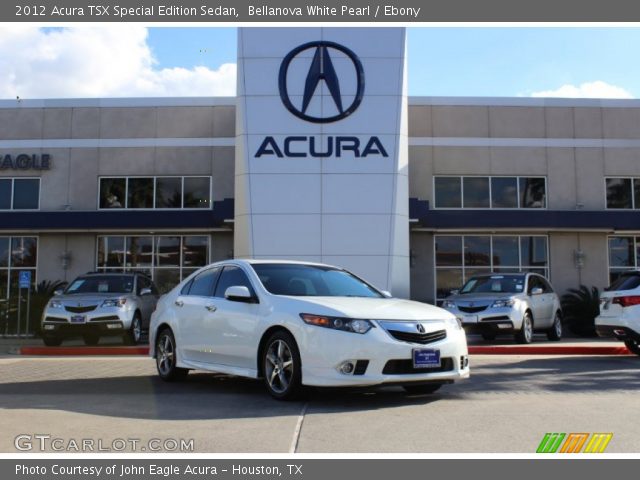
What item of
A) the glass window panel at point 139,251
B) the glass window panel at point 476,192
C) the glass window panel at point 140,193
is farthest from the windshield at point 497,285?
the glass window panel at point 140,193

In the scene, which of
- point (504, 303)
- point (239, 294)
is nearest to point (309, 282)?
point (239, 294)

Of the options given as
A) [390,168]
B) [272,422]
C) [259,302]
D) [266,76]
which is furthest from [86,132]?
[272,422]

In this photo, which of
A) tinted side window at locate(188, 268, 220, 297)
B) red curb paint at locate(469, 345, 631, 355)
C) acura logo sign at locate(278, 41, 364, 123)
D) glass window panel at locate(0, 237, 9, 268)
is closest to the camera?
tinted side window at locate(188, 268, 220, 297)

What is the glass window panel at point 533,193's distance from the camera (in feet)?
77.1

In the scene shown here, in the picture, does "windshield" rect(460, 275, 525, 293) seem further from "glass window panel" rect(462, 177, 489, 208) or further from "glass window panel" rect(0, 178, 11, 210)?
"glass window panel" rect(0, 178, 11, 210)

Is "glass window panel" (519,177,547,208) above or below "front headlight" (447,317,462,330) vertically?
above

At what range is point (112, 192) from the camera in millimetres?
23609

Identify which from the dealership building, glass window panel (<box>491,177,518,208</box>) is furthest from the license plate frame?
glass window panel (<box>491,177,518,208</box>)

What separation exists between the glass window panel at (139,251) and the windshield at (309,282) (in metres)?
15.1

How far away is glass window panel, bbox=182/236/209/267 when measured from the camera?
23.2 metres

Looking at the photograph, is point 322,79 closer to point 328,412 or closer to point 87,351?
point 87,351

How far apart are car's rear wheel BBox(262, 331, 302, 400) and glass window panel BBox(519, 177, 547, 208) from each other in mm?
17421

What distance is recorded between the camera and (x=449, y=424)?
6270mm
